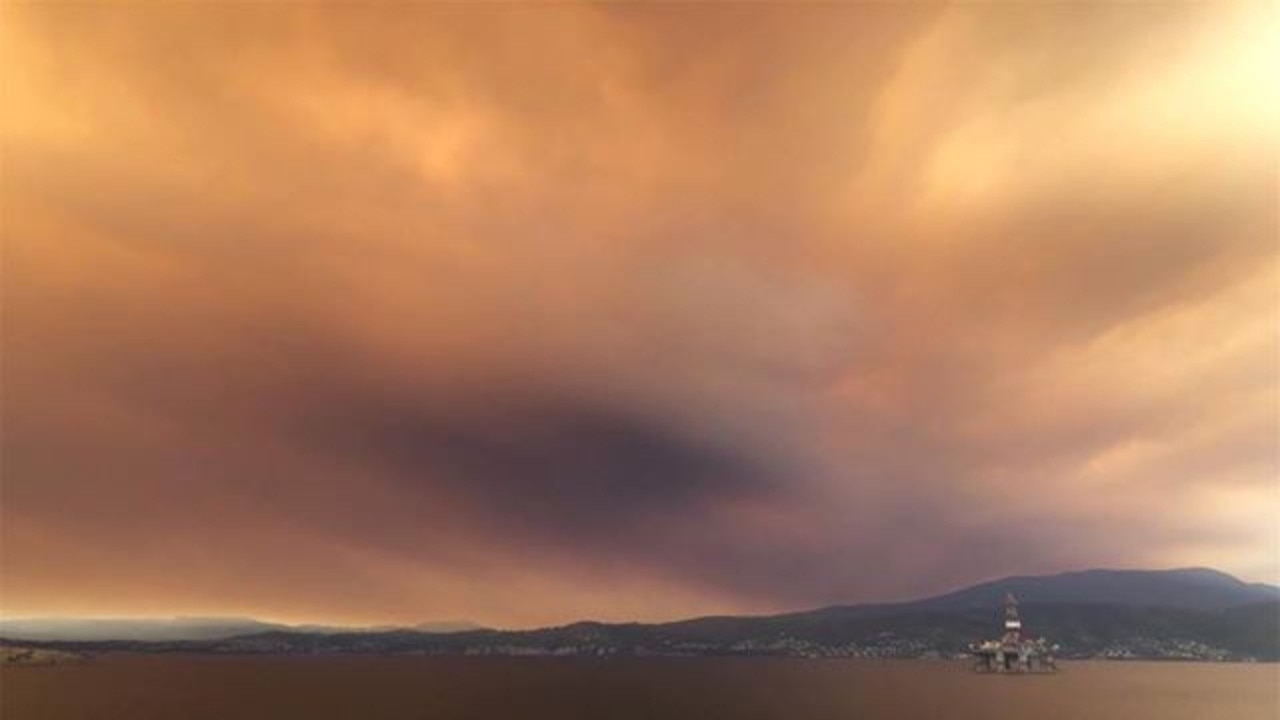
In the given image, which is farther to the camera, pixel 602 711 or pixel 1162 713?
pixel 1162 713

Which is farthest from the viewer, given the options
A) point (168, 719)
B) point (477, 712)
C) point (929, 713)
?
point (929, 713)

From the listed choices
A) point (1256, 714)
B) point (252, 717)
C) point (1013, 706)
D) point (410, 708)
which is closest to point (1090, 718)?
point (1013, 706)

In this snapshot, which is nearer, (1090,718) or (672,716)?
(672,716)

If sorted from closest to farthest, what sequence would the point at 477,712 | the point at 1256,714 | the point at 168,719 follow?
the point at 168,719 < the point at 477,712 < the point at 1256,714

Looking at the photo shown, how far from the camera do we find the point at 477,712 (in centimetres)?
16550

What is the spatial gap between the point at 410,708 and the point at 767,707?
71.8m

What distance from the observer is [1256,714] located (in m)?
192

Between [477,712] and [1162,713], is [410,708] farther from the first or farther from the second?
[1162,713]

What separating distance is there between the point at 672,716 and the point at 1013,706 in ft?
278

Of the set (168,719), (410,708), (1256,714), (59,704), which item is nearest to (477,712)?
(410,708)

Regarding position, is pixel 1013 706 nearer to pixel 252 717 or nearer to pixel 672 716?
pixel 672 716

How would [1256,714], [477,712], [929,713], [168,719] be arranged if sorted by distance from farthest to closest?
[1256,714] → [929,713] → [477,712] → [168,719]

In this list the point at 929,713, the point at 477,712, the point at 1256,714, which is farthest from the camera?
the point at 1256,714

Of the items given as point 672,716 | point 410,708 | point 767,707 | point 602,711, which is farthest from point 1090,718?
point 410,708
